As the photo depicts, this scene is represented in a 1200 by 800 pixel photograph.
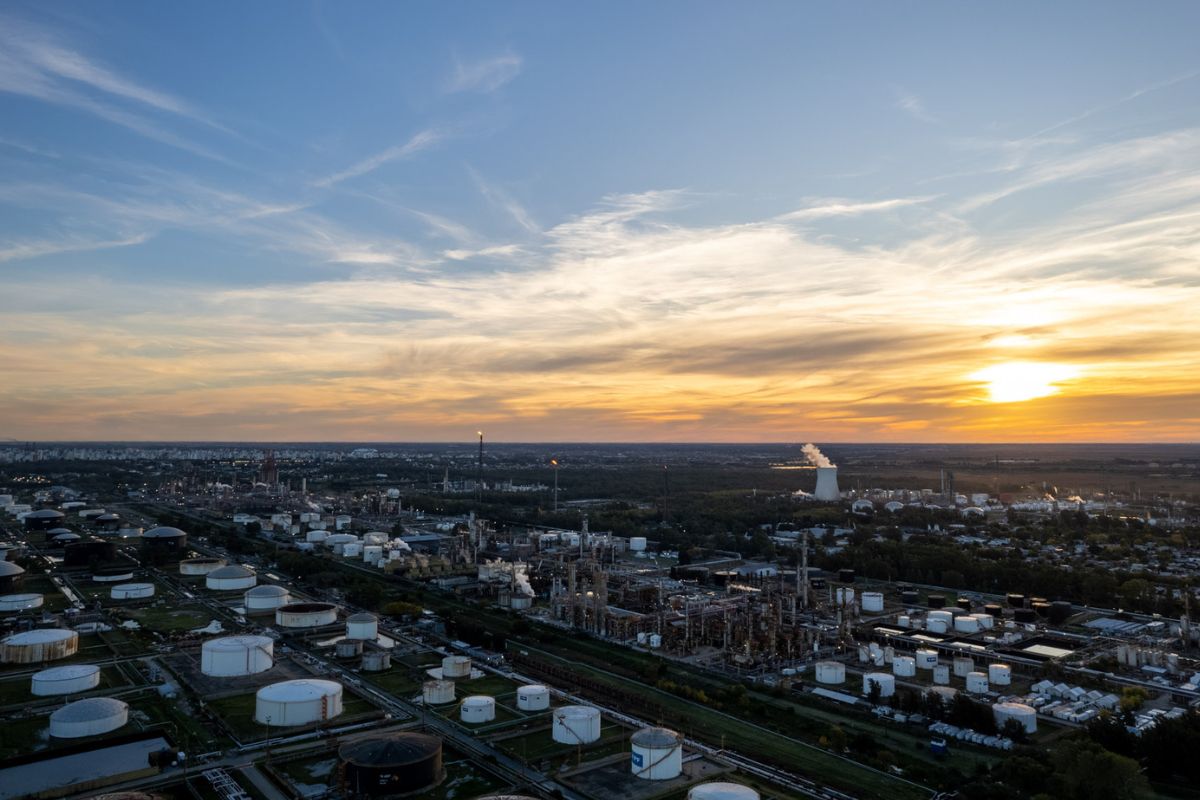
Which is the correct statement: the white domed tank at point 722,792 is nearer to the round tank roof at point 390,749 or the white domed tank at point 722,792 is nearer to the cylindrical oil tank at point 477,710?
the round tank roof at point 390,749

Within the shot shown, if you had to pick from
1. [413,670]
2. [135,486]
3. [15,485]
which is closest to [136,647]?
[413,670]

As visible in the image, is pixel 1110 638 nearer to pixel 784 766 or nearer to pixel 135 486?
pixel 784 766

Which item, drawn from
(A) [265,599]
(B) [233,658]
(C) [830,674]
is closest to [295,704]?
(B) [233,658]

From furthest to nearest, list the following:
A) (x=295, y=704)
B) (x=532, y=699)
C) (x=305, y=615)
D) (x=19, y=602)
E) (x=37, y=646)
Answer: (x=19, y=602), (x=305, y=615), (x=37, y=646), (x=532, y=699), (x=295, y=704)

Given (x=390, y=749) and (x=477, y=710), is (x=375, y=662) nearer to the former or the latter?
(x=477, y=710)

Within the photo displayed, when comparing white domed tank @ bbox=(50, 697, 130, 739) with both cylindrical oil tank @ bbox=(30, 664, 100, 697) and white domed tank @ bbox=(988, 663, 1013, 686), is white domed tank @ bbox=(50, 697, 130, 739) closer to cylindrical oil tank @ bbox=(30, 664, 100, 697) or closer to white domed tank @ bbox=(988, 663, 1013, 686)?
cylindrical oil tank @ bbox=(30, 664, 100, 697)
